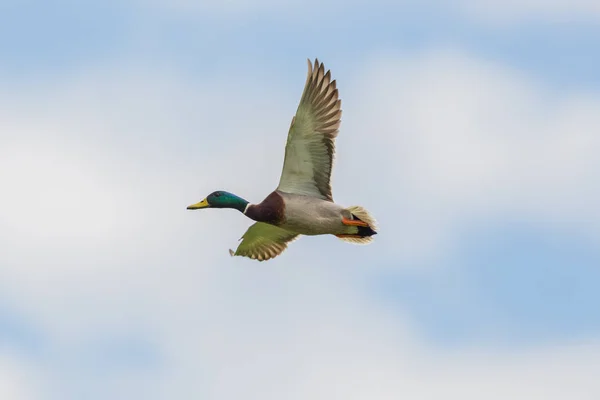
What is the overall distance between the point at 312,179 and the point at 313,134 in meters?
0.75

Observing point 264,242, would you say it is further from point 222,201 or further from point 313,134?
point 313,134

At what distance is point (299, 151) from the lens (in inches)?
782

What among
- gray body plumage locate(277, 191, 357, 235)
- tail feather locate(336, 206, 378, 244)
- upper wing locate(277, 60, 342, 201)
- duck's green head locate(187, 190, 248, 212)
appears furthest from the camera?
duck's green head locate(187, 190, 248, 212)

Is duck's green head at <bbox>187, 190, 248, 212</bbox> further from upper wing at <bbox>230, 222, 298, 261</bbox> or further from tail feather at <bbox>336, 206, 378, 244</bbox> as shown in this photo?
tail feather at <bbox>336, 206, 378, 244</bbox>

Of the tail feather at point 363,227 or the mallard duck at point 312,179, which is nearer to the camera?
the mallard duck at point 312,179

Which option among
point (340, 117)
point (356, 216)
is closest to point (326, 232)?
point (356, 216)

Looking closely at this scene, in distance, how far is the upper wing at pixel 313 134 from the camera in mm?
19703

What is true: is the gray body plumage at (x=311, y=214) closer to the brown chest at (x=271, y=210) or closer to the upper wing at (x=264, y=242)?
the brown chest at (x=271, y=210)

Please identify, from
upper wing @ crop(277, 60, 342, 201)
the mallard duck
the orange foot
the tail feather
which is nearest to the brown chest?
the mallard duck

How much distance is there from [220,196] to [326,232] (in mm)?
1905

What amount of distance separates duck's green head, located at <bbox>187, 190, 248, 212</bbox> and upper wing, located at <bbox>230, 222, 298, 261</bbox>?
3.68 feet

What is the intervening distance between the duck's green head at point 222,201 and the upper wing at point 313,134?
40.6 inches

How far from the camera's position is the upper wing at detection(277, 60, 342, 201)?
1970 centimetres

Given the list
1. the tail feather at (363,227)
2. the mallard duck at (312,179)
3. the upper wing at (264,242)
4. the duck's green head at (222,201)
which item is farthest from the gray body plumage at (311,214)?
the upper wing at (264,242)
